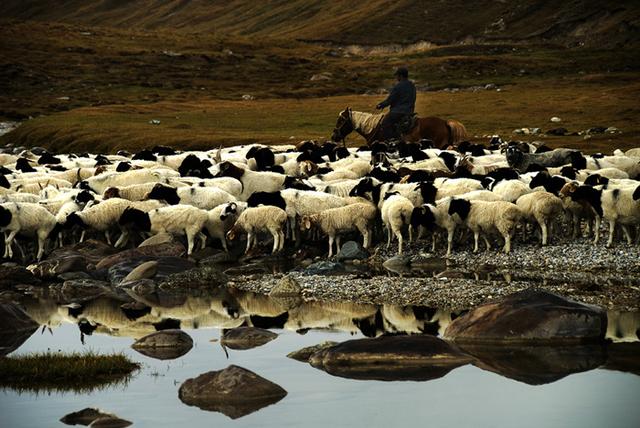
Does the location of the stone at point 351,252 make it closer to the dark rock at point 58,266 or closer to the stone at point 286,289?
the stone at point 286,289

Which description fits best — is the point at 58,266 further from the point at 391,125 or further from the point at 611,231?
the point at 391,125

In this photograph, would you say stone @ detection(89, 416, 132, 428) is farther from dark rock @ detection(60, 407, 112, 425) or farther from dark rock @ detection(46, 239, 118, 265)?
dark rock @ detection(46, 239, 118, 265)

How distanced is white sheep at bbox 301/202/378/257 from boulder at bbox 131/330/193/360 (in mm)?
7090

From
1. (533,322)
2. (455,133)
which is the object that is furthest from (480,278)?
(455,133)

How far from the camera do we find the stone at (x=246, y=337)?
46.0 ft

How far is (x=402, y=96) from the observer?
30547 millimetres

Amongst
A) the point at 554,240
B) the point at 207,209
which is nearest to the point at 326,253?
the point at 207,209

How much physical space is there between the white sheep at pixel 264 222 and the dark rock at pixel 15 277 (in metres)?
4.05

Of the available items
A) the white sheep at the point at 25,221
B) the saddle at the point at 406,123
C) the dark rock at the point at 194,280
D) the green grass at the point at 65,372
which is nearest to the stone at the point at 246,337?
the green grass at the point at 65,372

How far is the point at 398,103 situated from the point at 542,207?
1162 centimetres

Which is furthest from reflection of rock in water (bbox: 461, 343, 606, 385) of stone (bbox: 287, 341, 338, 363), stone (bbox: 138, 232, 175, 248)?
stone (bbox: 138, 232, 175, 248)

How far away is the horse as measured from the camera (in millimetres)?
32938

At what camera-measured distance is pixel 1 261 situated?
21.9 m

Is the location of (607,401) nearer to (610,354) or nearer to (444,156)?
(610,354)
